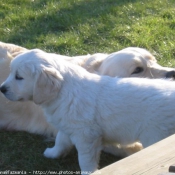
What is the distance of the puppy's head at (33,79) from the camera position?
3.98 meters

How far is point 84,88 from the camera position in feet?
13.5

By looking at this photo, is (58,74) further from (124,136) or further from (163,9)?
(163,9)

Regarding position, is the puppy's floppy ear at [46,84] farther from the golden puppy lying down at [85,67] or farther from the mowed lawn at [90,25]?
the mowed lawn at [90,25]

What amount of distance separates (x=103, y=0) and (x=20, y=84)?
5942 mm

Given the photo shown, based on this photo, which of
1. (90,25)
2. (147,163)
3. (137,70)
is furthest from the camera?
(90,25)

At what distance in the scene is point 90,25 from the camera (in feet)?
26.6

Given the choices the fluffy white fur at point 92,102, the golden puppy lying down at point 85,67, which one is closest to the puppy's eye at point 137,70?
the golden puppy lying down at point 85,67

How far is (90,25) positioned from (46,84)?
14.0ft

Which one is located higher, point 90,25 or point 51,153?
point 51,153

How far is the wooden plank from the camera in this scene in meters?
2.29

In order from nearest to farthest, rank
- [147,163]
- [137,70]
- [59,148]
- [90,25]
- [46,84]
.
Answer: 1. [147,163]
2. [46,84]
3. [59,148]
4. [137,70]
5. [90,25]

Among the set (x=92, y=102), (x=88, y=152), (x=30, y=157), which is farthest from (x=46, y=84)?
(x=30, y=157)

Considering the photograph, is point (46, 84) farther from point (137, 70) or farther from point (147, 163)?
point (147, 163)

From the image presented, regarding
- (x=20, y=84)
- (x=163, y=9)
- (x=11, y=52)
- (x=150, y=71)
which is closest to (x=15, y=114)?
(x=11, y=52)
